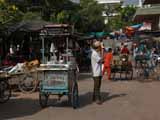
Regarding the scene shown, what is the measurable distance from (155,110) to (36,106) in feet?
11.7

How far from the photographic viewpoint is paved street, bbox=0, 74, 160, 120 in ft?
44.2

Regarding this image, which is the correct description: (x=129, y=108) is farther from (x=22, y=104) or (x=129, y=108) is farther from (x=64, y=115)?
(x=22, y=104)

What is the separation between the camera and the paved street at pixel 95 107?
13.5 m

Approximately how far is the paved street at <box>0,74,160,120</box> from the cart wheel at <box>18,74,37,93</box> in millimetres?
227

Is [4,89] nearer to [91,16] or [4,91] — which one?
[4,91]

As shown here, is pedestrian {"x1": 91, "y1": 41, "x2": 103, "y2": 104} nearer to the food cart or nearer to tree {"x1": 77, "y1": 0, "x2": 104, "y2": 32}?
the food cart

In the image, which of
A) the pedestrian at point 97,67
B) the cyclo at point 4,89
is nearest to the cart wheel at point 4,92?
the cyclo at point 4,89

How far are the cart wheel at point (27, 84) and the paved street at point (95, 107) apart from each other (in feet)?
0.74

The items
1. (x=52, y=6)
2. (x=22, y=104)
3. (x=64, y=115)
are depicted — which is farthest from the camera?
(x=52, y=6)

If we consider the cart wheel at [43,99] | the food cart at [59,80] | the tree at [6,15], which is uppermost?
the tree at [6,15]

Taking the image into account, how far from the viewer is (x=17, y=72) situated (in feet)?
61.6

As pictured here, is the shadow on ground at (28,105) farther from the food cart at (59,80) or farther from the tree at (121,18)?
the tree at (121,18)

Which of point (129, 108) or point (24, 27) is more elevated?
point (24, 27)

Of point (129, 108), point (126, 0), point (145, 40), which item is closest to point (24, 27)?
point (129, 108)
